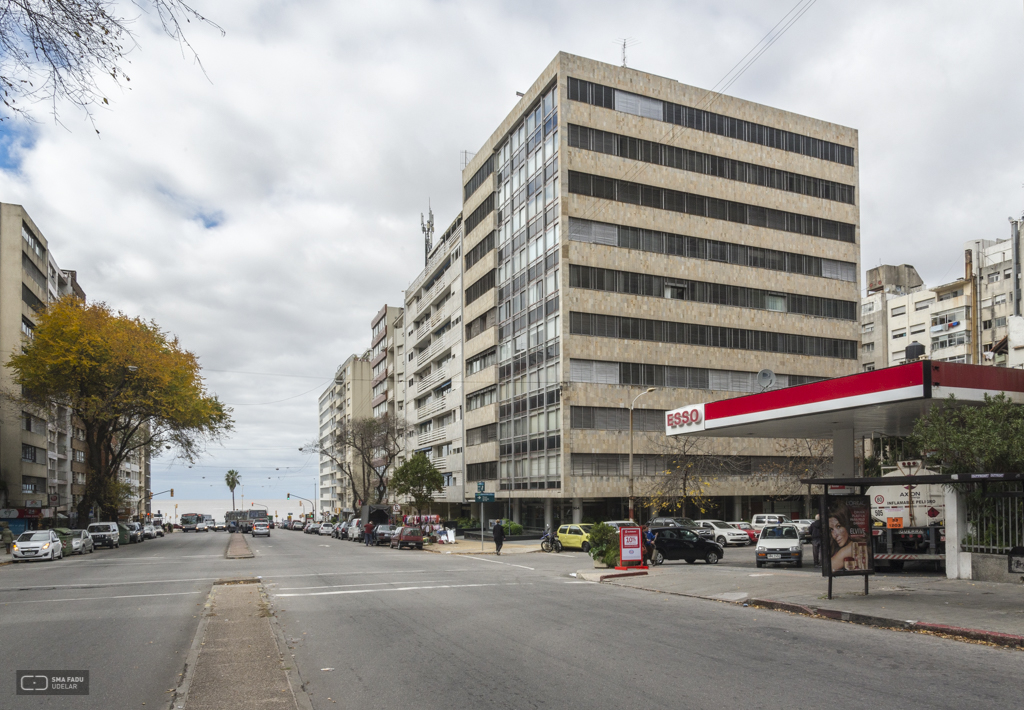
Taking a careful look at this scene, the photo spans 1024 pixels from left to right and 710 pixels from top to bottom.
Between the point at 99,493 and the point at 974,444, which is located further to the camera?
the point at 99,493

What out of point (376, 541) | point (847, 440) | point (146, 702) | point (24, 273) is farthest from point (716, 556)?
point (24, 273)

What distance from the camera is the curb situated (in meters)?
11.2

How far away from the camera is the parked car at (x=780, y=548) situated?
87.5ft

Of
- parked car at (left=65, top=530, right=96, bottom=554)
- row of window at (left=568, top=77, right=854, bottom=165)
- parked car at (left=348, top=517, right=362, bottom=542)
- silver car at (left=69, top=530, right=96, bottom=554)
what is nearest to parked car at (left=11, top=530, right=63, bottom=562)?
parked car at (left=65, top=530, right=96, bottom=554)

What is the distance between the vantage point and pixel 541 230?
5444 centimetres

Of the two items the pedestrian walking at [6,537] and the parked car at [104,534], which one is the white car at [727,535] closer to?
the parked car at [104,534]

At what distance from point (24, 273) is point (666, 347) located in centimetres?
5236

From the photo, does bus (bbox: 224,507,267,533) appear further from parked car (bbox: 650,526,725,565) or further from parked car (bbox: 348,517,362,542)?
parked car (bbox: 650,526,725,565)

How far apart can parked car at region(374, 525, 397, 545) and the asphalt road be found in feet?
110

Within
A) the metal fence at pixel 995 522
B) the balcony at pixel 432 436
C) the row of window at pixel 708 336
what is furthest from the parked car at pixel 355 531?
the metal fence at pixel 995 522

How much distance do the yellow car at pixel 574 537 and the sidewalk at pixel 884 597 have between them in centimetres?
1593

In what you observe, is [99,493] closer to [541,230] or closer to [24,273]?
[24,273]

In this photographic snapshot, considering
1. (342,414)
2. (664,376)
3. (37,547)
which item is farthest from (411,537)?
(342,414)

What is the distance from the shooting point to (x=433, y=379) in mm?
80188
